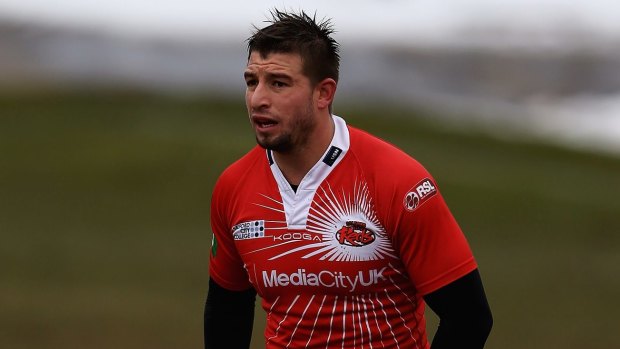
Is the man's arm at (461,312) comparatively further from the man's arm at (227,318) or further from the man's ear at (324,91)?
the man's arm at (227,318)

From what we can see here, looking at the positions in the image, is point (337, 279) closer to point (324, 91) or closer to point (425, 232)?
point (425, 232)

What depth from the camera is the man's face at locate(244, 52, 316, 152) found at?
5520 mm

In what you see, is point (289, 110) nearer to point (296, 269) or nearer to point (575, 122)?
point (296, 269)

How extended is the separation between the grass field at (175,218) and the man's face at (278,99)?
9062 millimetres

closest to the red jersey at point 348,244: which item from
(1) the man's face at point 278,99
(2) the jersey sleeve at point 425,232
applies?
(2) the jersey sleeve at point 425,232

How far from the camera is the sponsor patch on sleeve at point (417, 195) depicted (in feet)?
17.7

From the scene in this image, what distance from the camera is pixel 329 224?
570 cm

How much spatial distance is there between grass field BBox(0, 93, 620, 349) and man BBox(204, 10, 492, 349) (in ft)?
28.4

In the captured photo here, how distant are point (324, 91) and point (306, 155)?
33 cm

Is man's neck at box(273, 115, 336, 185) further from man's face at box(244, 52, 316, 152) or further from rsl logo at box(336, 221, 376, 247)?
rsl logo at box(336, 221, 376, 247)

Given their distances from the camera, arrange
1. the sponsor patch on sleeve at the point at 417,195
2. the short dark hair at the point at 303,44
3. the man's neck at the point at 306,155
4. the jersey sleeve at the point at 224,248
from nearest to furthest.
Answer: the sponsor patch on sleeve at the point at 417,195, the short dark hair at the point at 303,44, the man's neck at the point at 306,155, the jersey sleeve at the point at 224,248

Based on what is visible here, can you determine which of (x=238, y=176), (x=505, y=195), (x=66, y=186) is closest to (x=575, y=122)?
(x=505, y=195)

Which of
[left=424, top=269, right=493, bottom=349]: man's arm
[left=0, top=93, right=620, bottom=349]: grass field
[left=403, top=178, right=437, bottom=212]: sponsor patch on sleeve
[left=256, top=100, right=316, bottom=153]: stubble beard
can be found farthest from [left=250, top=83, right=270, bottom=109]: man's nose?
[left=0, top=93, right=620, bottom=349]: grass field

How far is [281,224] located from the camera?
A: 5.80m
